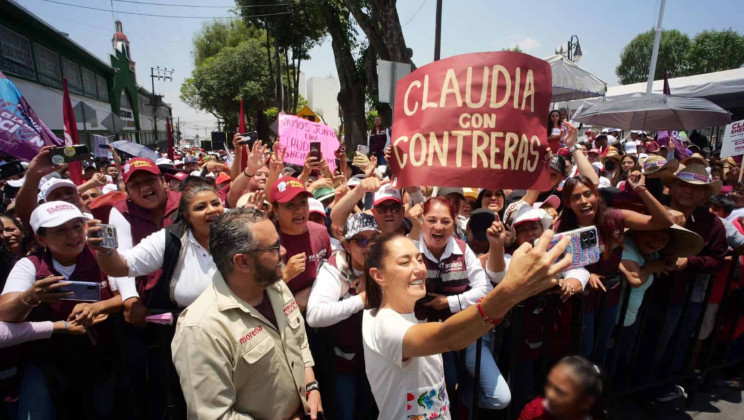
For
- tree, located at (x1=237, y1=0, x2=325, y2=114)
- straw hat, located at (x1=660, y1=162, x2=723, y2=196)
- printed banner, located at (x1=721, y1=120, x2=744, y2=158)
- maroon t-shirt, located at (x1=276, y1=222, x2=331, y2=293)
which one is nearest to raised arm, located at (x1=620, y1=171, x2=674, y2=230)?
straw hat, located at (x1=660, y1=162, x2=723, y2=196)

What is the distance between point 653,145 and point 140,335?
13275mm

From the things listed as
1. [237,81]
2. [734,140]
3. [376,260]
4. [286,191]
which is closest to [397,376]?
[376,260]

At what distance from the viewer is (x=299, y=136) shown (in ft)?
18.8

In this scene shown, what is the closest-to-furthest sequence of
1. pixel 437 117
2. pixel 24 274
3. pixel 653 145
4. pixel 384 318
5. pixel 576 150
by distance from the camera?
pixel 384 318
pixel 24 274
pixel 437 117
pixel 576 150
pixel 653 145

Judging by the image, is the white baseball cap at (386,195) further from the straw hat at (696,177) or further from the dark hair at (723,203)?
the dark hair at (723,203)

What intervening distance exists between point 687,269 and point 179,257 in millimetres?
3917

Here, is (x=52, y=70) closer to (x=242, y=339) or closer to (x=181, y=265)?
(x=181, y=265)

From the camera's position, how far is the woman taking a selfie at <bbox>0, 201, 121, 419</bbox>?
7.68ft

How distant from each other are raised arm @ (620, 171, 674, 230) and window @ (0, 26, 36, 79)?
71.7 feet

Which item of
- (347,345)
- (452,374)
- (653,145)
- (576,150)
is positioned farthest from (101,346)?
(653,145)

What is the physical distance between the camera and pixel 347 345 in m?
2.67

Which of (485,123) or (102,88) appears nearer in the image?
(485,123)

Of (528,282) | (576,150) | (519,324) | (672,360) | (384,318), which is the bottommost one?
(672,360)

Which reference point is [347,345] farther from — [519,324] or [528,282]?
[528,282]
